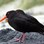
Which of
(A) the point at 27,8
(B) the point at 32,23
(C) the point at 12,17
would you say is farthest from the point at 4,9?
(B) the point at 32,23

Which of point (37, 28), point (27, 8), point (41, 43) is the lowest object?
point (41, 43)

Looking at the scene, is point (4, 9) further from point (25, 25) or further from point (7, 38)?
point (25, 25)

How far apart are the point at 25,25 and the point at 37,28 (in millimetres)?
94

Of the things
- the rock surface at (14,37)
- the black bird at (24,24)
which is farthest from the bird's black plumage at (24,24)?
the rock surface at (14,37)

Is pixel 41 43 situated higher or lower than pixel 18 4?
lower

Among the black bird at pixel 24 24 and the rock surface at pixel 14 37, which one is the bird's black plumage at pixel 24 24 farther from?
the rock surface at pixel 14 37

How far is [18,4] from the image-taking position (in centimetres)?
182

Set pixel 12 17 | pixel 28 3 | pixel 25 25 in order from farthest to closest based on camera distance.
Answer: pixel 28 3 → pixel 12 17 → pixel 25 25

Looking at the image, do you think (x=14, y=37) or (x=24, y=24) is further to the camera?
(x=14, y=37)

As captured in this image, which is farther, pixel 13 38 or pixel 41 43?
pixel 13 38

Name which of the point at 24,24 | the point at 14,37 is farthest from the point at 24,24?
the point at 14,37

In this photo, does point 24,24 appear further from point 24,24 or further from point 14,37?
point 14,37

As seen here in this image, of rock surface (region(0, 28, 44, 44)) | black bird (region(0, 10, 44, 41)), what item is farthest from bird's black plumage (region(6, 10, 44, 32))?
rock surface (region(0, 28, 44, 44))

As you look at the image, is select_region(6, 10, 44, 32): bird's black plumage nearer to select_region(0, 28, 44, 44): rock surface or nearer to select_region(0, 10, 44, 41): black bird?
select_region(0, 10, 44, 41): black bird
